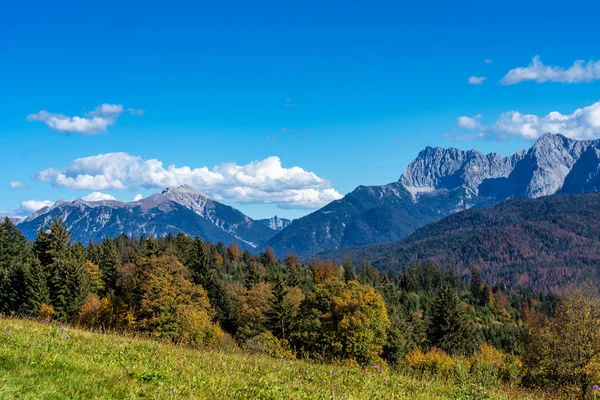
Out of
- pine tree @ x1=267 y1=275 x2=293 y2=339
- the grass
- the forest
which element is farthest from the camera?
pine tree @ x1=267 y1=275 x2=293 y2=339

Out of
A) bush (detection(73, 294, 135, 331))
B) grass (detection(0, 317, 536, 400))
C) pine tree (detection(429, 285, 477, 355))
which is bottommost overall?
pine tree (detection(429, 285, 477, 355))

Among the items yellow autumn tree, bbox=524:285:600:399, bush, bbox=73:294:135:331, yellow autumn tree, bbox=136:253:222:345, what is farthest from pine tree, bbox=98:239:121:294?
yellow autumn tree, bbox=524:285:600:399

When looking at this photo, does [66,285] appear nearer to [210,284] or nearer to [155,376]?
[210,284]

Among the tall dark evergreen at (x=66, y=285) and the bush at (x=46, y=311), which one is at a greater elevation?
the tall dark evergreen at (x=66, y=285)

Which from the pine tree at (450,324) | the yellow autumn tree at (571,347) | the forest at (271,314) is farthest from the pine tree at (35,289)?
the pine tree at (450,324)

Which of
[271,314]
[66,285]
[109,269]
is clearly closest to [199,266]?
[109,269]

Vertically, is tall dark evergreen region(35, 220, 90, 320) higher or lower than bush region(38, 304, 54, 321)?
higher

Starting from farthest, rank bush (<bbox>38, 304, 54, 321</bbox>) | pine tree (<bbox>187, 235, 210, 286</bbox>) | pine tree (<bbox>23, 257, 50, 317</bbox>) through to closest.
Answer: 1. pine tree (<bbox>187, 235, 210, 286</bbox>)
2. pine tree (<bbox>23, 257, 50, 317</bbox>)
3. bush (<bbox>38, 304, 54, 321</bbox>)

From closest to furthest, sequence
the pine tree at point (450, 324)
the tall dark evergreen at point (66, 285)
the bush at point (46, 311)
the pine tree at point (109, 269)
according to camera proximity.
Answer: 1. the bush at point (46, 311)
2. the tall dark evergreen at point (66, 285)
3. the pine tree at point (450, 324)
4. the pine tree at point (109, 269)

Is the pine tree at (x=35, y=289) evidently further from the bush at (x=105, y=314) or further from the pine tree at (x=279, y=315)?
the pine tree at (x=279, y=315)

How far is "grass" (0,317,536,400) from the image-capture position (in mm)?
7953

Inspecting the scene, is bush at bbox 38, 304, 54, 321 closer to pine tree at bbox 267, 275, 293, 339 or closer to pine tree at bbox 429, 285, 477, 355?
pine tree at bbox 267, 275, 293, 339

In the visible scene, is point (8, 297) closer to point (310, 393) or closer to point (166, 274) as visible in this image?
point (166, 274)

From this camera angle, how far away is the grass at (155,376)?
7953 mm
